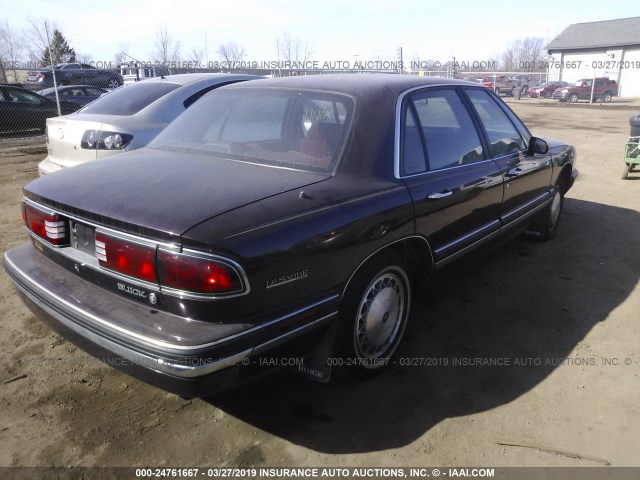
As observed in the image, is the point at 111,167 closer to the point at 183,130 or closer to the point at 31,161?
the point at 183,130

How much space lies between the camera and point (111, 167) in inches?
110

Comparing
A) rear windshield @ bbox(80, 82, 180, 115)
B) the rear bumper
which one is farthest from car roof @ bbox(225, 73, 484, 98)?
rear windshield @ bbox(80, 82, 180, 115)

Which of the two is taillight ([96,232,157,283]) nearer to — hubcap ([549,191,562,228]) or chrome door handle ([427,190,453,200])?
chrome door handle ([427,190,453,200])

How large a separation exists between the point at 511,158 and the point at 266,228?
2637 millimetres

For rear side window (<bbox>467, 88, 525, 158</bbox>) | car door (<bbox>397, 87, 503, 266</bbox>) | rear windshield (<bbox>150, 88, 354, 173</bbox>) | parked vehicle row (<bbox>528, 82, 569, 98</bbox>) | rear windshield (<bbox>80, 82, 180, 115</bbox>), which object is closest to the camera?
rear windshield (<bbox>150, 88, 354, 173</bbox>)

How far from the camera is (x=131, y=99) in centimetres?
621

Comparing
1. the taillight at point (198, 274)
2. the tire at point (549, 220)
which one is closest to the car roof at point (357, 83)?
the taillight at point (198, 274)

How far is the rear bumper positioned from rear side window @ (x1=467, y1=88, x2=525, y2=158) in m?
2.17

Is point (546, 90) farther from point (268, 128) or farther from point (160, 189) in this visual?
point (160, 189)

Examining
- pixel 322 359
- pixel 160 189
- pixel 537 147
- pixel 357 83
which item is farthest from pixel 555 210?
pixel 160 189

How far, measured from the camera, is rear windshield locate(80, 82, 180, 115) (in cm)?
603

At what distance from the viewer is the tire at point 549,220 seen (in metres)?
5.11

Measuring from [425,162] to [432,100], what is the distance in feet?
1.79

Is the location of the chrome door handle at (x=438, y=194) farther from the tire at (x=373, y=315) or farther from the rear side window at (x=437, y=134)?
the tire at (x=373, y=315)
